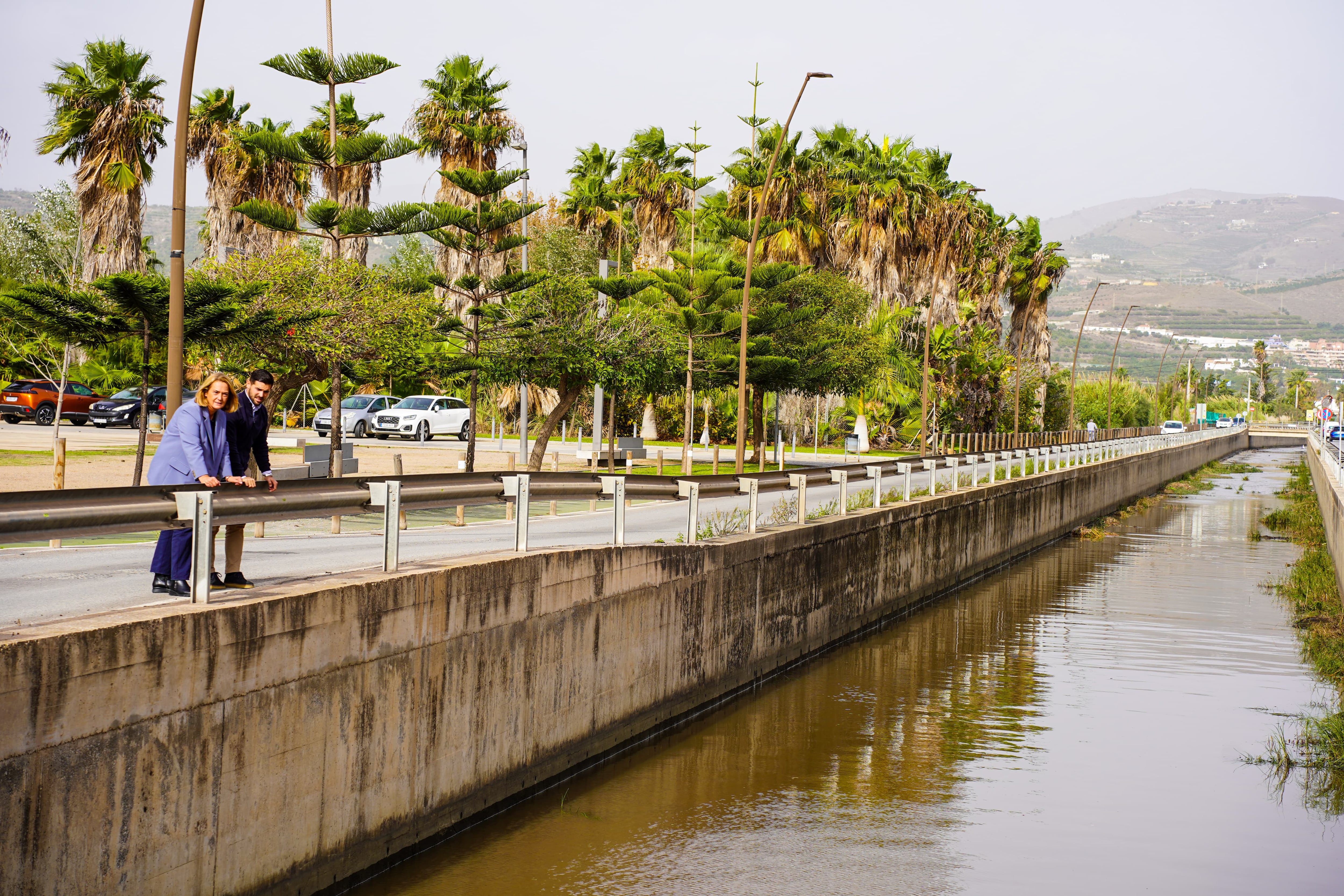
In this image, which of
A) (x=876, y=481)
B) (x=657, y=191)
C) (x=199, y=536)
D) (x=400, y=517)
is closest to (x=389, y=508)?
(x=400, y=517)

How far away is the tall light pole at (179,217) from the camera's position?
13383 millimetres

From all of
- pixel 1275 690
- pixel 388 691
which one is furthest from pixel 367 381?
pixel 388 691

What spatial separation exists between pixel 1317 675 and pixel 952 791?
8.86 m

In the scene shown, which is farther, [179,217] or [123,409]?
[123,409]

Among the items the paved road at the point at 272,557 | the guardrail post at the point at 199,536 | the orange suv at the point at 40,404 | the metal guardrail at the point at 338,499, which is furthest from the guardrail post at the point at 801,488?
the orange suv at the point at 40,404

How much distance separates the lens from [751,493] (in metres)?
14.9

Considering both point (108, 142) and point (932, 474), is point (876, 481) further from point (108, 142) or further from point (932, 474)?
point (108, 142)

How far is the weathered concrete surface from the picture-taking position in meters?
23.5

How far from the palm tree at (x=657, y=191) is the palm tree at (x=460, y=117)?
9115 mm

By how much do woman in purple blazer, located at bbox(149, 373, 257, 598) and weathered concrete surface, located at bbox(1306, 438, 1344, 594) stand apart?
67.5 feet

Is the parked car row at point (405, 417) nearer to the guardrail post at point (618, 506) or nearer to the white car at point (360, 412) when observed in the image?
the white car at point (360, 412)

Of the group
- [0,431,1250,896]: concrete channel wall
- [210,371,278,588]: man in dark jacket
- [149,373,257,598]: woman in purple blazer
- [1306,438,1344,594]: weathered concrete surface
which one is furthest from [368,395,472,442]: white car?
[149,373,257,598]: woman in purple blazer

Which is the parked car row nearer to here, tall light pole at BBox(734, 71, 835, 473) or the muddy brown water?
tall light pole at BBox(734, 71, 835, 473)

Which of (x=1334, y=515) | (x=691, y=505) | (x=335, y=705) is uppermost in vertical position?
(x=691, y=505)
